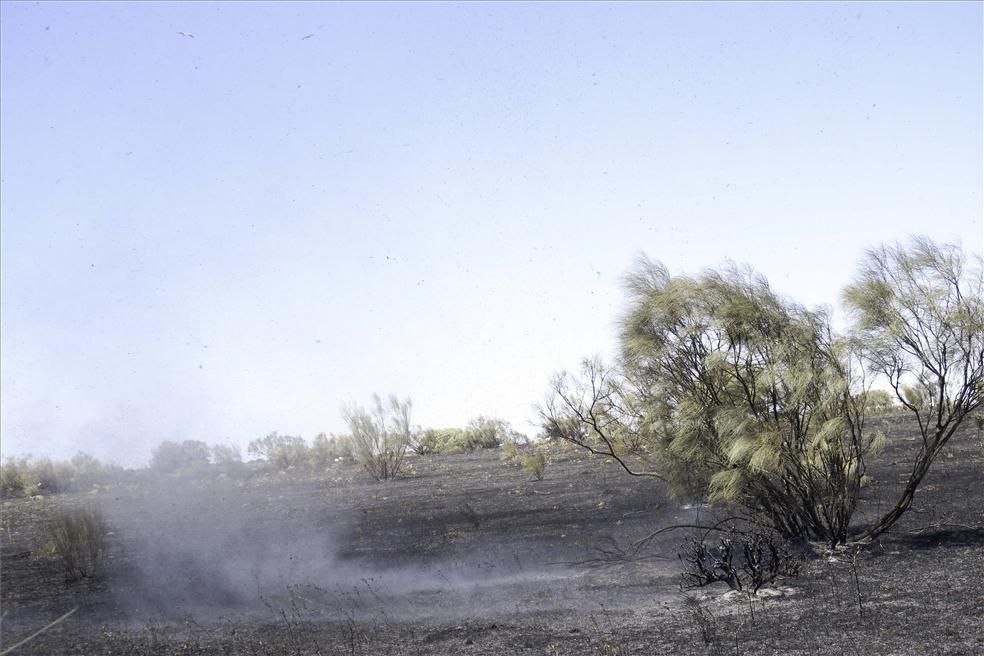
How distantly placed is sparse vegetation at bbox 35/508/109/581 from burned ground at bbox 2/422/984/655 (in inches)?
13.7

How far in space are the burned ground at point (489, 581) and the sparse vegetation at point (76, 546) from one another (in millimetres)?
347

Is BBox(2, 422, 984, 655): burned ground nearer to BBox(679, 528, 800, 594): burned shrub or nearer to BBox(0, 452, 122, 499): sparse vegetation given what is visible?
BBox(679, 528, 800, 594): burned shrub

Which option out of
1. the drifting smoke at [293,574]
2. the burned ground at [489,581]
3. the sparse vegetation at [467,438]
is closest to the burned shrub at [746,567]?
the burned ground at [489,581]

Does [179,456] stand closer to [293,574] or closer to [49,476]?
[49,476]

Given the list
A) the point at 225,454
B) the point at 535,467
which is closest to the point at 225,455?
the point at 225,454

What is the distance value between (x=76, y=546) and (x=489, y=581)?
8769mm

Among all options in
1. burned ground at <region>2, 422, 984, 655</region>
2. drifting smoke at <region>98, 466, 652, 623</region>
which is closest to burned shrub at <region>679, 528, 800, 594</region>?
burned ground at <region>2, 422, 984, 655</region>

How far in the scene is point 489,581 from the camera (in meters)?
16.3

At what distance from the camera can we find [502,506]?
23.5m

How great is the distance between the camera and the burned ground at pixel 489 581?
1145 cm

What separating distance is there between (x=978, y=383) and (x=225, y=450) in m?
38.2

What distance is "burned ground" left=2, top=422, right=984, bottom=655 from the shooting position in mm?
11453

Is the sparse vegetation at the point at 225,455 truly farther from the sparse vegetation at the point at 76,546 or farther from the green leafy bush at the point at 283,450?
the sparse vegetation at the point at 76,546

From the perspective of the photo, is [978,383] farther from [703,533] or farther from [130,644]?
[130,644]
